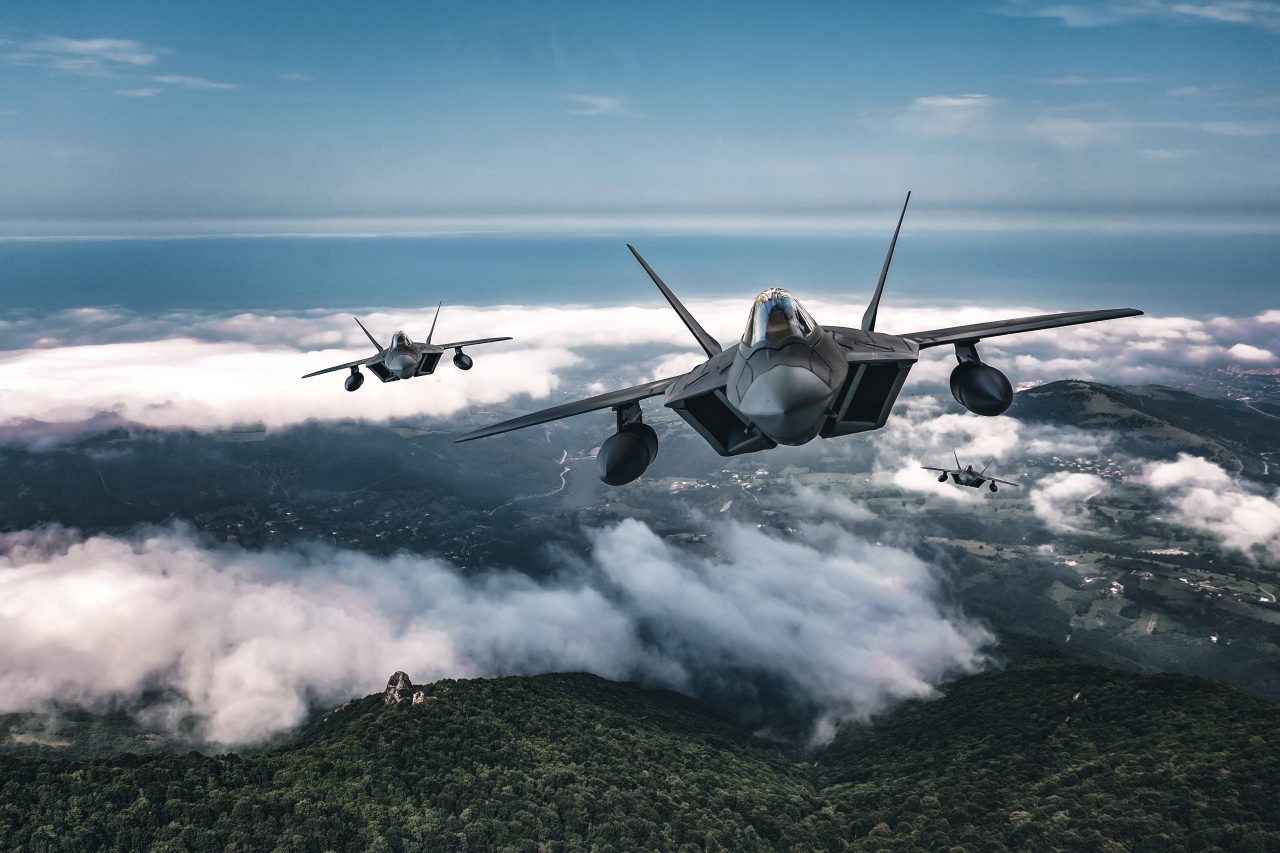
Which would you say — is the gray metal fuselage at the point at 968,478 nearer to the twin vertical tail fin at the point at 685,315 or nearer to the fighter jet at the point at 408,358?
the fighter jet at the point at 408,358

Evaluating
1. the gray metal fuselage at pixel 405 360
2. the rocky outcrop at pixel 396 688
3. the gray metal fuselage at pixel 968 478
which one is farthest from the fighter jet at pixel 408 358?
the rocky outcrop at pixel 396 688

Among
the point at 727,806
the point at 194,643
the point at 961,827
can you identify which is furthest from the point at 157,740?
the point at 961,827

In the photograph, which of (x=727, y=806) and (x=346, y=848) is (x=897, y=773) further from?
(x=346, y=848)

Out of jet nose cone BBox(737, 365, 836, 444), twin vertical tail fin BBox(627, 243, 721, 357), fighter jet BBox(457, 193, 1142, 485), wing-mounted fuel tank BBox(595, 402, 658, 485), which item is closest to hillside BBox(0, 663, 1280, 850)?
fighter jet BBox(457, 193, 1142, 485)

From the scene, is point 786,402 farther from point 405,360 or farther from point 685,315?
point 405,360

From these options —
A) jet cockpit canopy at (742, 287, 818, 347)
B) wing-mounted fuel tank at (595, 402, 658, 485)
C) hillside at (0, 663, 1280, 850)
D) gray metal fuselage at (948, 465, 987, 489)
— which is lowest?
hillside at (0, 663, 1280, 850)

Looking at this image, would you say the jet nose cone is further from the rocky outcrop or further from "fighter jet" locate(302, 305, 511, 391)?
the rocky outcrop

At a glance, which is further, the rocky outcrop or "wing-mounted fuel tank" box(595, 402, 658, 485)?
the rocky outcrop
